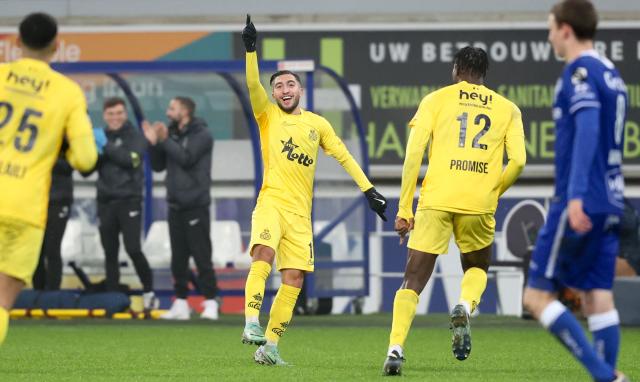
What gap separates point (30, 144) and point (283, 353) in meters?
4.81

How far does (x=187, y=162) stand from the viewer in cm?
1669

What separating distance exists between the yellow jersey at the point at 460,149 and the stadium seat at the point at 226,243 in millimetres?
8468

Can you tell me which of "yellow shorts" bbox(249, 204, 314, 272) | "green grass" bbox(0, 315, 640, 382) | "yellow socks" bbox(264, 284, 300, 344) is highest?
"yellow shorts" bbox(249, 204, 314, 272)

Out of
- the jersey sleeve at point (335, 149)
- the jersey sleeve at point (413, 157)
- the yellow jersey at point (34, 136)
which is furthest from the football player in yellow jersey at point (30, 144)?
the jersey sleeve at point (335, 149)

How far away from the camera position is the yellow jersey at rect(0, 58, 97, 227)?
7.36 m

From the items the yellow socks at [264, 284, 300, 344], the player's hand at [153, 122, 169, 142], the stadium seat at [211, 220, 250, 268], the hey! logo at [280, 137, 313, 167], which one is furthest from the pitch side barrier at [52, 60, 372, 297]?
the yellow socks at [264, 284, 300, 344]

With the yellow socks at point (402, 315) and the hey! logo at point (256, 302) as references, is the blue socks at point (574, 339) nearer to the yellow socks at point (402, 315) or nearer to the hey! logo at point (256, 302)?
the yellow socks at point (402, 315)

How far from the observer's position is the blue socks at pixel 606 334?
7.35 metres

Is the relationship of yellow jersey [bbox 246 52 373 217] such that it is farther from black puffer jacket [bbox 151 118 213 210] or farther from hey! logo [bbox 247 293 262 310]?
black puffer jacket [bbox 151 118 213 210]

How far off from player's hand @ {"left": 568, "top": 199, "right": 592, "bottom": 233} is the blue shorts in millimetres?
169

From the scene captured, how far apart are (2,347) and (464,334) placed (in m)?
4.28

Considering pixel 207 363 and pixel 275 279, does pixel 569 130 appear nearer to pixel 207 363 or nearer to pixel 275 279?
pixel 207 363

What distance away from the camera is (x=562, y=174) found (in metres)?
7.26

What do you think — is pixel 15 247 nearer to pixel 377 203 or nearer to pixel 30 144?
pixel 30 144
